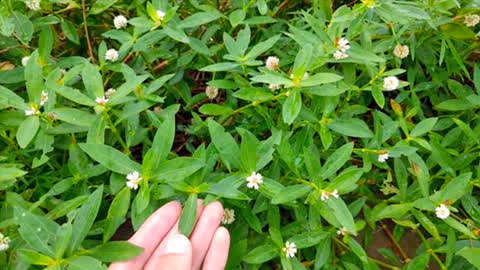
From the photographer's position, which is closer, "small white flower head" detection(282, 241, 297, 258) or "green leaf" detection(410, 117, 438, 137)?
"small white flower head" detection(282, 241, 297, 258)

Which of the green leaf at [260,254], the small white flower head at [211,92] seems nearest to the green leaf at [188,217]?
the green leaf at [260,254]

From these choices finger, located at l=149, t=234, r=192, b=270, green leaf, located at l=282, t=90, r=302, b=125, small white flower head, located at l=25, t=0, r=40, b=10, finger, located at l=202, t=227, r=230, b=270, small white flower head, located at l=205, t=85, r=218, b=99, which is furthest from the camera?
small white flower head, located at l=205, t=85, r=218, b=99

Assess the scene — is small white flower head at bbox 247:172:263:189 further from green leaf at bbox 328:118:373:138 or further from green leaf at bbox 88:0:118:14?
green leaf at bbox 88:0:118:14

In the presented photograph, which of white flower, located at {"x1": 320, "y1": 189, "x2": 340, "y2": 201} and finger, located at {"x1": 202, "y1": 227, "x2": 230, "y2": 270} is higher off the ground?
white flower, located at {"x1": 320, "y1": 189, "x2": 340, "y2": 201}

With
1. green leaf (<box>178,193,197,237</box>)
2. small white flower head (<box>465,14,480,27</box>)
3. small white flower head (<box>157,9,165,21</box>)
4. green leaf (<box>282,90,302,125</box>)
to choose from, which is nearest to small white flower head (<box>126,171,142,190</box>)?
green leaf (<box>178,193,197,237</box>)

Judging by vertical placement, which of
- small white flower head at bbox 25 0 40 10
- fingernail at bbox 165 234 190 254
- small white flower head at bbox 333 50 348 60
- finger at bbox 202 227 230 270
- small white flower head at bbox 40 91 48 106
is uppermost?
small white flower head at bbox 25 0 40 10

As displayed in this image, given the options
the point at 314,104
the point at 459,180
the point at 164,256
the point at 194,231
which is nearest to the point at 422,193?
the point at 459,180

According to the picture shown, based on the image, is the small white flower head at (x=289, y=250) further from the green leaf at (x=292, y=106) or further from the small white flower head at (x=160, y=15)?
the small white flower head at (x=160, y=15)
